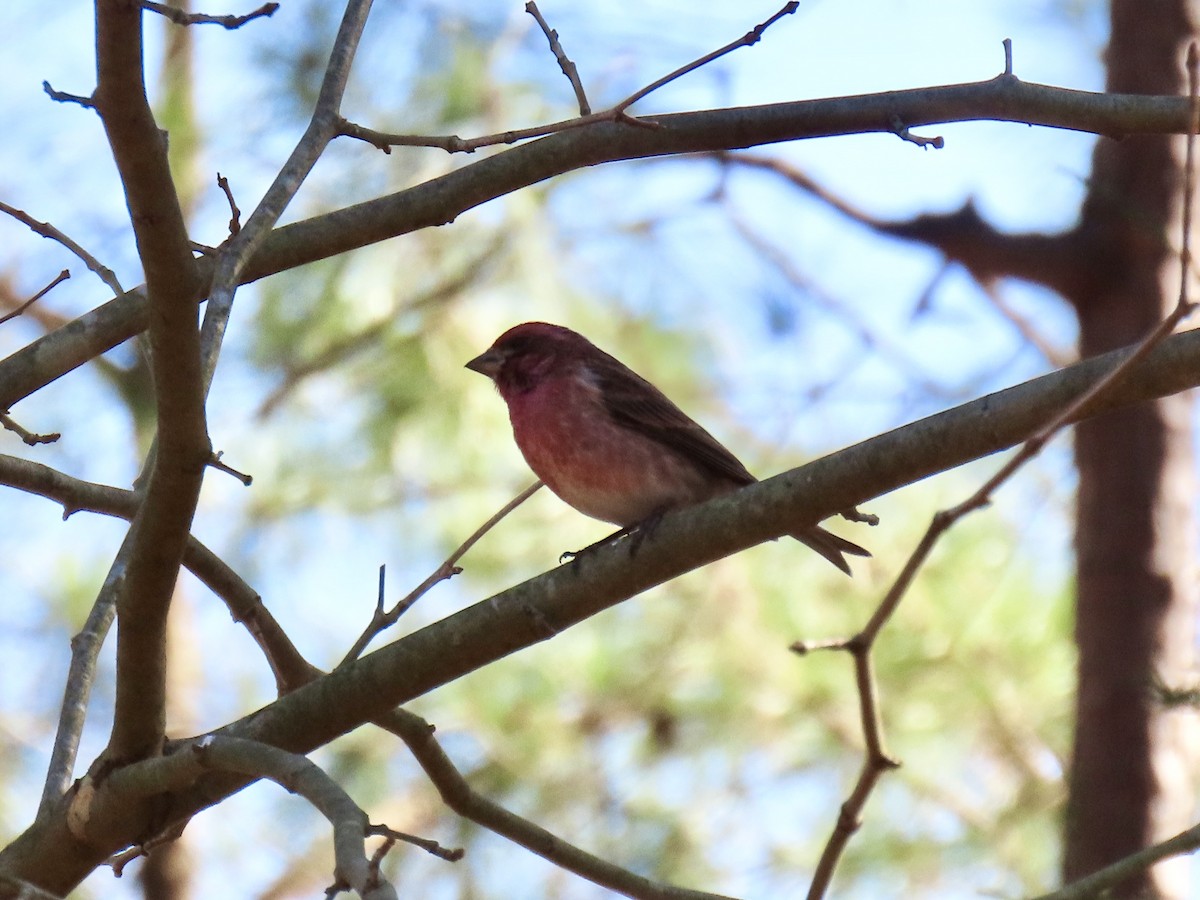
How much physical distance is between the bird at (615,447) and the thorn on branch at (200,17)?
2.40 m

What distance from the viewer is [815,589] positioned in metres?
8.16

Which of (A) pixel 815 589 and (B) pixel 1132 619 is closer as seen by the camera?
(B) pixel 1132 619

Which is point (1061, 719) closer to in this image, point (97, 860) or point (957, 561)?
point (957, 561)

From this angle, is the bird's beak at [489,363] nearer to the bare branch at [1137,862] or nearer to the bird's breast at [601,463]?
the bird's breast at [601,463]

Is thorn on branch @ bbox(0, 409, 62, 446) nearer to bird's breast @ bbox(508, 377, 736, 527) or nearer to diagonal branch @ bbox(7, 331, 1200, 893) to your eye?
diagonal branch @ bbox(7, 331, 1200, 893)

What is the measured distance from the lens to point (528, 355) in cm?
597

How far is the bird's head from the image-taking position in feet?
19.2

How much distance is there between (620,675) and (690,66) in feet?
17.2

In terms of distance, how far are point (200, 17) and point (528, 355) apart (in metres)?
3.23

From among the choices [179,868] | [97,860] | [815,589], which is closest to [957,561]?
[815,589]

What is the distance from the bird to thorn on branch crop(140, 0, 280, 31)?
240cm

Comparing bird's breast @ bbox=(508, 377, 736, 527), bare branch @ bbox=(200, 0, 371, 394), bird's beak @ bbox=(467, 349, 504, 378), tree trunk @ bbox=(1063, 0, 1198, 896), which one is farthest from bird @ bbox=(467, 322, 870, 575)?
tree trunk @ bbox=(1063, 0, 1198, 896)

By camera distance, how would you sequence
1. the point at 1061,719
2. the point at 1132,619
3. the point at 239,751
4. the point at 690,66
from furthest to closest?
the point at 1061,719 < the point at 1132,619 < the point at 690,66 < the point at 239,751

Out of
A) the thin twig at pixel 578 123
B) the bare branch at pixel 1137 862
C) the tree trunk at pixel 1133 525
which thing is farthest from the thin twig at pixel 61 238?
the tree trunk at pixel 1133 525
